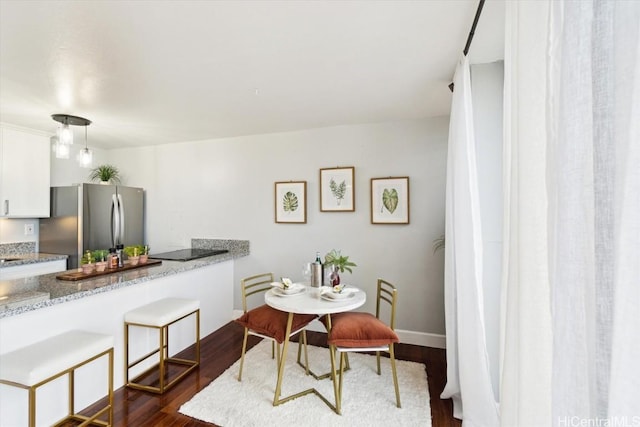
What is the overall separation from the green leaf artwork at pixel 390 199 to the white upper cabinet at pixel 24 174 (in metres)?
4.21

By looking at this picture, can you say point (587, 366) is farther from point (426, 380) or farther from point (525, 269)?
point (426, 380)

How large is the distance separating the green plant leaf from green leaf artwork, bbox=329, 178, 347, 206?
1.55 ft

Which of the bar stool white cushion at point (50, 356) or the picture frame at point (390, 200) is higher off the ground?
the picture frame at point (390, 200)

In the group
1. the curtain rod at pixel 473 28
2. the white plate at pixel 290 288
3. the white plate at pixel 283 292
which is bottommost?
the white plate at pixel 283 292

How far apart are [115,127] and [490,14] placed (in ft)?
12.8

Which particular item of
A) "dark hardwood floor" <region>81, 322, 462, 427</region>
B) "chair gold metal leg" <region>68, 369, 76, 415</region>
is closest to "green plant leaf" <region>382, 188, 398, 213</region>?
A: "dark hardwood floor" <region>81, 322, 462, 427</region>

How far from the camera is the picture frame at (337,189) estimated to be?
11.6 ft

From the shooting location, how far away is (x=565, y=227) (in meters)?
0.56

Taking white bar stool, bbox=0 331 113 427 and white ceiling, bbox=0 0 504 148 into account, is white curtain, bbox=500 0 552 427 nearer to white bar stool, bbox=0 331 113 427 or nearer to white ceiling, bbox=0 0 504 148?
white ceiling, bbox=0 0 504 148

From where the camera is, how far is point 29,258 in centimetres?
355

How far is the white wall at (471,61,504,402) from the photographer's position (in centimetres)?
202

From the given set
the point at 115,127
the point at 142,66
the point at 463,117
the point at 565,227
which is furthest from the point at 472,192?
the point at 115,127

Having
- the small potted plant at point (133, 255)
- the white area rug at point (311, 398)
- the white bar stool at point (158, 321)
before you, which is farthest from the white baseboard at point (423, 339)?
the small potted plant at point (133, 255)

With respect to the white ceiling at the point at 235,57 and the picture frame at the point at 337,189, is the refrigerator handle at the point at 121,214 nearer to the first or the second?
the white ceiling at the point at 235,57
